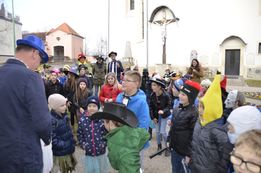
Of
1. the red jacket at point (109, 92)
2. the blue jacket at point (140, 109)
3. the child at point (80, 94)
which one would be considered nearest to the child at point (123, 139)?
the blue jacket at point (140, 109)

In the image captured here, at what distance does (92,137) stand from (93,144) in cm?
10

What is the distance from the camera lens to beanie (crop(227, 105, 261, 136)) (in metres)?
2.42

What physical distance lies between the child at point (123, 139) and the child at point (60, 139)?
1.20 m

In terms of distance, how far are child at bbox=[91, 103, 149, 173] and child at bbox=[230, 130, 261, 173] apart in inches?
45.4

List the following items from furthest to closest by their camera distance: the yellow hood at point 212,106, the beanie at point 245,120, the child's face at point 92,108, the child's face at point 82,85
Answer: the child's face at point 82,85
the child's face at point 92,108
the yellow hood at point 212,106
the beanie at point 245,120

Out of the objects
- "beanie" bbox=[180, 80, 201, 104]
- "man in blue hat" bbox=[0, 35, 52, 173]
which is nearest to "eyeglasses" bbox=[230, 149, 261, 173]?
"man in blue hat" bbox=[0, 35, 52, 173]

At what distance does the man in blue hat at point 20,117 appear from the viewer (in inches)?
97.5

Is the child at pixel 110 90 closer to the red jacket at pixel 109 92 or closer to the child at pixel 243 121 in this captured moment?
the red jacket at pixel 109 92

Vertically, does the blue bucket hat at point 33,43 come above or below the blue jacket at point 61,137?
above

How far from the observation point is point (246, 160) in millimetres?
1705

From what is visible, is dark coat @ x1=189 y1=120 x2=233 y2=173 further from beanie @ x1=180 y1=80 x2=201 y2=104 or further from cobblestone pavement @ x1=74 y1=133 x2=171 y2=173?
cobblestone pavement @ x1=74 y1=133 x2=171 y2=173

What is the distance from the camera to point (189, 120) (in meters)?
3.89

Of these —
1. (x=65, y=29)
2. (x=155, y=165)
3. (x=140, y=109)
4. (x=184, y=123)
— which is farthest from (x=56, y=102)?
(x=65, y=29)

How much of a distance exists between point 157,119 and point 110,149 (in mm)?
3423
